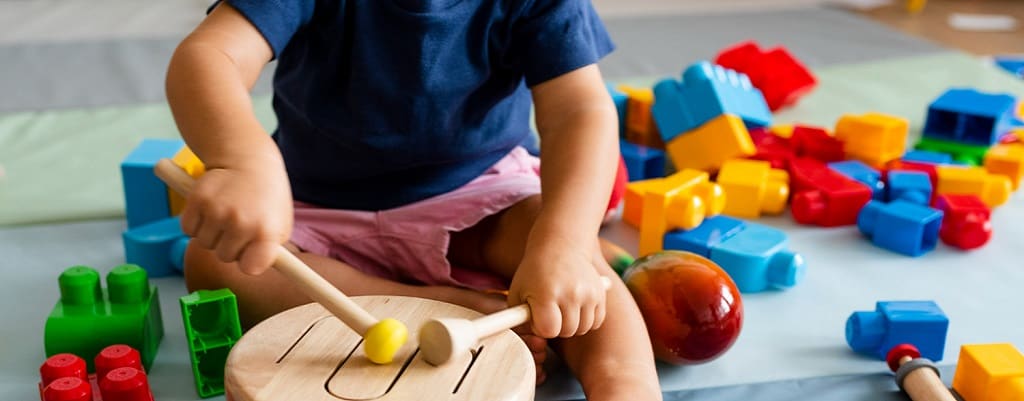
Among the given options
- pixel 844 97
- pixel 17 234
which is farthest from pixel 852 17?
pixel 17 234

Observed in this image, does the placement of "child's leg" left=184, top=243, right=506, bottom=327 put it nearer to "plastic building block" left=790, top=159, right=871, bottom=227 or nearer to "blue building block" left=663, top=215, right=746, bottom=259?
"blue building block" left=663, top=215, right=746, bottom=259

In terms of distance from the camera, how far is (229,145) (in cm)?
60

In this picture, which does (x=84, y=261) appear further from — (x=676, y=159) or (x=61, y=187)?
(x=676, y=159)

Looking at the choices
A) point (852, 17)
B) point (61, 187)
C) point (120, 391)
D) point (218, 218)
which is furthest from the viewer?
point (852, 17)

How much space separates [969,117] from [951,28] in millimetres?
906

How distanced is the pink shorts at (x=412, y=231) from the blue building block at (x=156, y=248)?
12 centimetres

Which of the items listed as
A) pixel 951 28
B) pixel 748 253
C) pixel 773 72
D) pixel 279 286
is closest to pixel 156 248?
pixel 279 286

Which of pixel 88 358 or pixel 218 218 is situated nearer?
pixel 218 218

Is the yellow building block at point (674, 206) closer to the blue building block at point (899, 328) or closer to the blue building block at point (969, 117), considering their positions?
the blue building block at point (899, 328)

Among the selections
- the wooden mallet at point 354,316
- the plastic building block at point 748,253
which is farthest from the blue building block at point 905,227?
the wooden mallet at point 354,316

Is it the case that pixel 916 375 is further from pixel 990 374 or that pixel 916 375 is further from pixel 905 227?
pixel 905 227

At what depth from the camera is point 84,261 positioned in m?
0.95

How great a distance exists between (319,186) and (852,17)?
1.47 m

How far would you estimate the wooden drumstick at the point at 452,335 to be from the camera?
1.85 feet
